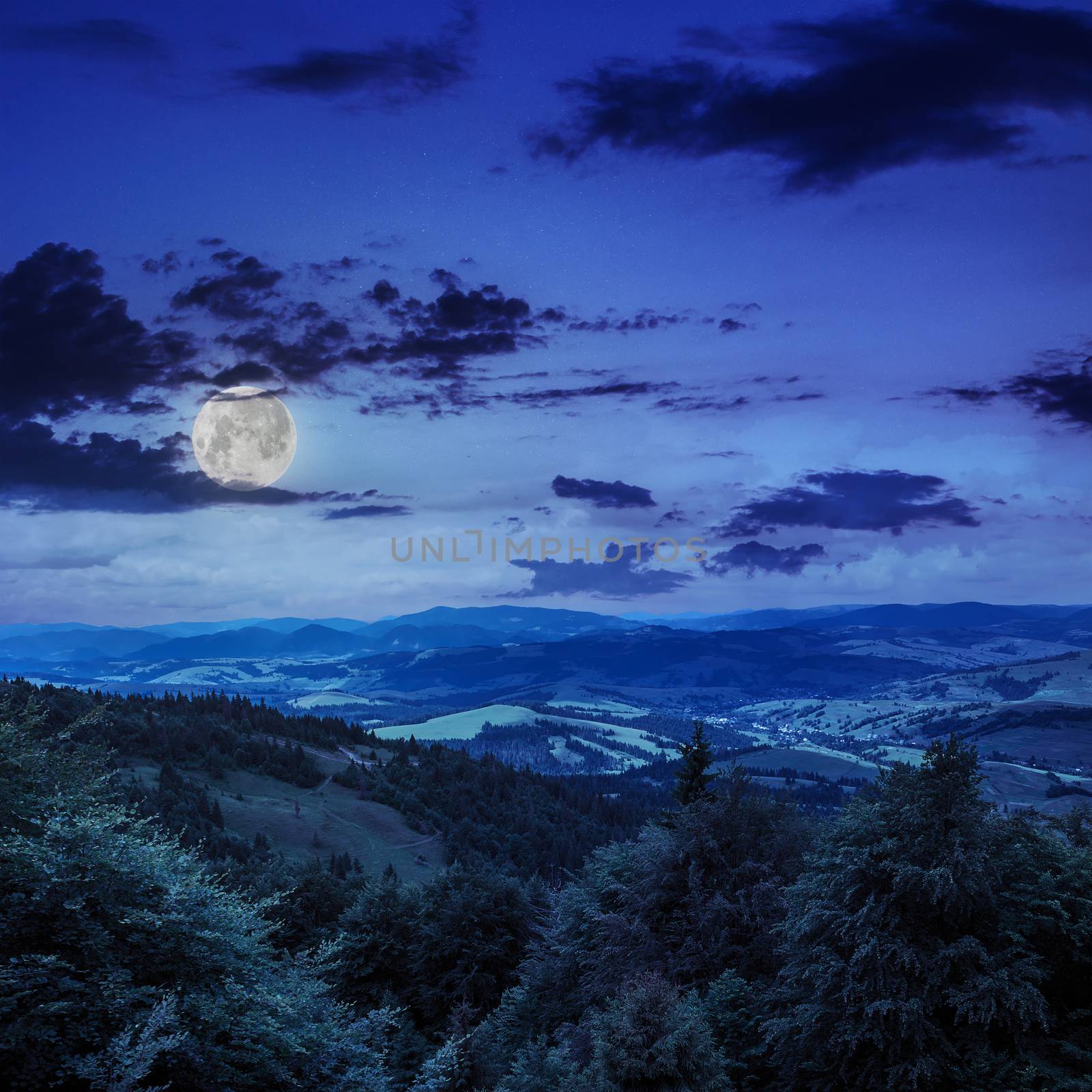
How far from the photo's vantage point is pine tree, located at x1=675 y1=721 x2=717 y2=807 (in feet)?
155

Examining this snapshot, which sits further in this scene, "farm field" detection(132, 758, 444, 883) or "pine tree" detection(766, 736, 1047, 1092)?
"farm field" detection(132, 758, 444, 883)

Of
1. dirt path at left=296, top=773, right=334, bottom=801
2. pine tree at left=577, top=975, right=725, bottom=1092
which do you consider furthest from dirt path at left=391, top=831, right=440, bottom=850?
pine tree at left=577, top=975, right=725, bottom=1092

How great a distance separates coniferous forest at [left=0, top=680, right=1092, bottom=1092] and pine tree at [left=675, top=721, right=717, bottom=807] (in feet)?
12.0

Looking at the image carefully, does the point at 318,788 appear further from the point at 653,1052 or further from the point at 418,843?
the point at 653,1052

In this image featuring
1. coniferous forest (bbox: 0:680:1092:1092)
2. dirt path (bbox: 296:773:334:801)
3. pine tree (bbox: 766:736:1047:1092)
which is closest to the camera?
coniferous forest (bbox: 0:680:1092:1092)

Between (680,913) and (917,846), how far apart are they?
1499cm

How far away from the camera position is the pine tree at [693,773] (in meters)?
47.2

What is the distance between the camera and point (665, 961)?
3416 cm

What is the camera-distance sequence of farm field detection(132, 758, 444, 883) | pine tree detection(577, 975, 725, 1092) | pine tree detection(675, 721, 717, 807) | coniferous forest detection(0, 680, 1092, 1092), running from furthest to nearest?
farm field detection(132, 758, 444, 883), pine tree detection(675, 721, 717, 807), pine tree detection(577, 975, 725, 1092), coniferous forest detection(0, 680, 1092, 1092)

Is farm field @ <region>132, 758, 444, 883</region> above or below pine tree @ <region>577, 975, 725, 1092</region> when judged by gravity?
below

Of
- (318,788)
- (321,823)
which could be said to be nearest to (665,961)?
(321,823)

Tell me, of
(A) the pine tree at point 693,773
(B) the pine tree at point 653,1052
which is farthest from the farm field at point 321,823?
(B) the pine tree at point 653,1052

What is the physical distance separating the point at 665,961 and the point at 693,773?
15001 mm

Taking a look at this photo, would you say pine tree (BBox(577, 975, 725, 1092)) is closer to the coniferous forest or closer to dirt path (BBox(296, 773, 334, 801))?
the coniferous forest
